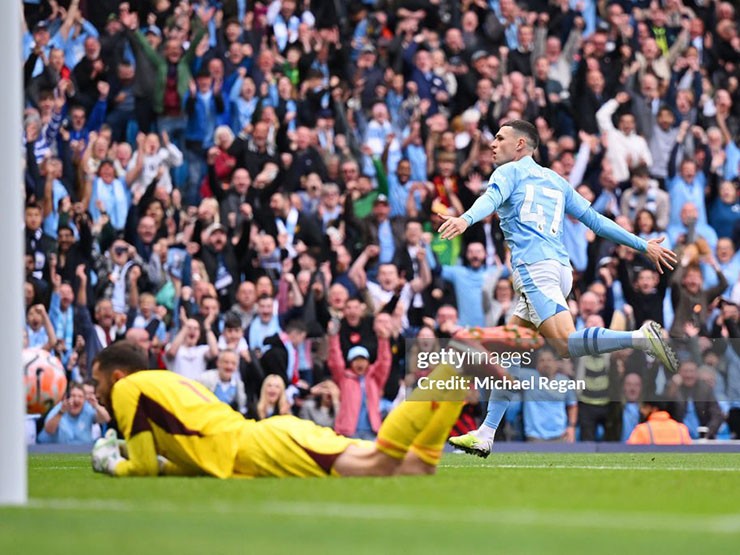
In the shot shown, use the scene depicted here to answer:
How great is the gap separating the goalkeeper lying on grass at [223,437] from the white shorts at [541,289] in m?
2.46

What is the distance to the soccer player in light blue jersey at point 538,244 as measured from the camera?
11602 millimetres

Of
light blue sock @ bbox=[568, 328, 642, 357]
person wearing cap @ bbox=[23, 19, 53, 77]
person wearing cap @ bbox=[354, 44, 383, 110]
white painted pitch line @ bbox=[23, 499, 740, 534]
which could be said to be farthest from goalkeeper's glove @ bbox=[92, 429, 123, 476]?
person wearing cap @ bbox=[354, 44, 383, 110]

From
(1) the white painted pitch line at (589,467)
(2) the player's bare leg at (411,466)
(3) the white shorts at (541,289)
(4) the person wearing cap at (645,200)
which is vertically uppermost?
(4) the person wearing cap at (645,200)

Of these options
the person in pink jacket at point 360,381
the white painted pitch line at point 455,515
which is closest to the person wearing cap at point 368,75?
the person in pink jacket at point 360,381

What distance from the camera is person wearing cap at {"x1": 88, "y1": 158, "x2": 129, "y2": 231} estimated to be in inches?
725

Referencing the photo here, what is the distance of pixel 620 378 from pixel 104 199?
21.5 feet

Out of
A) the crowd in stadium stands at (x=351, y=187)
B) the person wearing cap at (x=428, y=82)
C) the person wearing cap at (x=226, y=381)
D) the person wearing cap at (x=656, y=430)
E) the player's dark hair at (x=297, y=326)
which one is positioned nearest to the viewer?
the person wearing cap at (x=656, y=430)

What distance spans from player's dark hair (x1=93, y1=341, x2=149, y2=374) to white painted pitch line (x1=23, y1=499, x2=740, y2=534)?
1.61m

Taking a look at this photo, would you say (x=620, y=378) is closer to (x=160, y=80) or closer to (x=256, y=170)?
(x=256, y=170)

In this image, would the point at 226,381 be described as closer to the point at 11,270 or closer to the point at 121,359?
the point at 121,359

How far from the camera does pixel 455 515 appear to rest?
7277 mm

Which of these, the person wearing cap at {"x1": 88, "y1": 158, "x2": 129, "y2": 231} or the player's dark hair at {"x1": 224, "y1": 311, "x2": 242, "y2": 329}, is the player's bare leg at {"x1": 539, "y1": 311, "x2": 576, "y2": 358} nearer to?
the player's dark hair at {"x1": 224, "y1": 311, "x2": 242, "y2": 329}

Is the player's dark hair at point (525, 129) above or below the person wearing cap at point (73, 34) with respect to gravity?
below

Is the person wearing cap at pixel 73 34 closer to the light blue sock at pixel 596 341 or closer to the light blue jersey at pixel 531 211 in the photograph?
the light blue jersey at pixel 531 211
